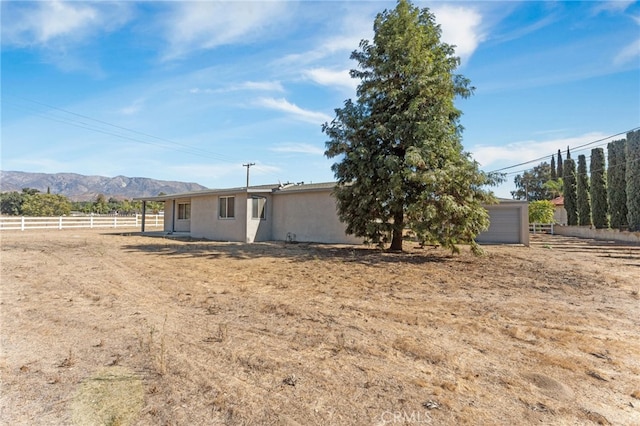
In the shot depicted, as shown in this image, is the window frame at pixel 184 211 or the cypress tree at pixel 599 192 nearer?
the window frame at pixel 184 211

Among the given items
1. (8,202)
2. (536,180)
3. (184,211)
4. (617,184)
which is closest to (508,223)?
(617,184)

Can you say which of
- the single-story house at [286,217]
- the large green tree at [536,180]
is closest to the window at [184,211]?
the single-story house at [286,217]

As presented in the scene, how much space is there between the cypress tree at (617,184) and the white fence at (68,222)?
3628cm

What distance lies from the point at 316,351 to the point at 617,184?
2996 centimetres

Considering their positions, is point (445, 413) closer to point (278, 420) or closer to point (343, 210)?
point (278, 420)

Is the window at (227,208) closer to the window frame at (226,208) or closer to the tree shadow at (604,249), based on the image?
the window frame at (226,208)

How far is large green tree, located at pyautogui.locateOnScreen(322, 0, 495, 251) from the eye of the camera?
1066 cm

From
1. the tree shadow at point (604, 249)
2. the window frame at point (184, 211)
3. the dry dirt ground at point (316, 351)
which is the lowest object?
the dry dirt ground at point (316, 351)

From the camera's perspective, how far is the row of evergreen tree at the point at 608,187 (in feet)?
72.5

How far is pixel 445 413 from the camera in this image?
2406 mm

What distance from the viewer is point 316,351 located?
359 cm

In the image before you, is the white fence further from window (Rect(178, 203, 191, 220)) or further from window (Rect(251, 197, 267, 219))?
window (Rect(251, 197, 267, 219))

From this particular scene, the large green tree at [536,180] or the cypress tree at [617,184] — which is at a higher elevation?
the large green tree at [536,180]

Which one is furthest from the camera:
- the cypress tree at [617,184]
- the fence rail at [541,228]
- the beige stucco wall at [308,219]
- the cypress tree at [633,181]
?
the fence rail at [541,228]
